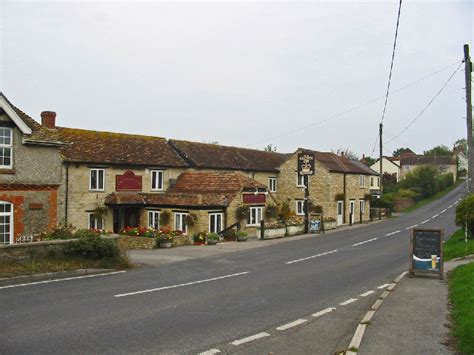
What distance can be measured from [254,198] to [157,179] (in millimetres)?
7317

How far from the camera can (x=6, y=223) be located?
61.3 ft

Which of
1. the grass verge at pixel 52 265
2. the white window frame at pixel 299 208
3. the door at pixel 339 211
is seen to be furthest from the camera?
the white window frame at pixel 299 208

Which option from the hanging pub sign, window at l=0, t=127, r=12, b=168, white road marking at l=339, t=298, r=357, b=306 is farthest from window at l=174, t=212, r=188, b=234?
white road marking at l=339, t=298, r=357, b=306

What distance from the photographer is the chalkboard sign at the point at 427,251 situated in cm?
→ 1344

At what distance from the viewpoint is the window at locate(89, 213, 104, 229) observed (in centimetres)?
2841

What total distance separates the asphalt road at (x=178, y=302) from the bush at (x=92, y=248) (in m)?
1.14

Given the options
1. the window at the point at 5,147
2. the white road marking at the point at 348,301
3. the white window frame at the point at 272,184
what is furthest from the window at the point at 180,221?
the white road marking at the point at 348,301

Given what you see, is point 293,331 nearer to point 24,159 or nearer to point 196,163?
point 24,159

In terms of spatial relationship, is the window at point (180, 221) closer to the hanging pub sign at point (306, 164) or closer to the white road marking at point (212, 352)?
the hanging pub sign at point (306, 164)

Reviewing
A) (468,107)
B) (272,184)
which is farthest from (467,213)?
(272,184)

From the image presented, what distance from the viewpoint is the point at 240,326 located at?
8.45 m

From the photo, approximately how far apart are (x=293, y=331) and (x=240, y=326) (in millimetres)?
1013

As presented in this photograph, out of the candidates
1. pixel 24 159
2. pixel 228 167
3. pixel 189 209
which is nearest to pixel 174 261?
pixel 24 159

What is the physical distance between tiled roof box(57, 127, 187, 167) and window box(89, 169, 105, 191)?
72cm
